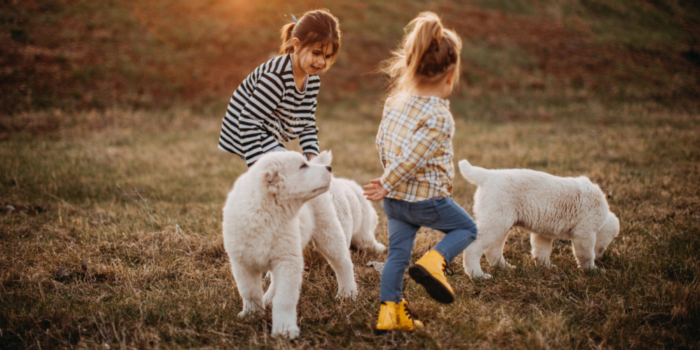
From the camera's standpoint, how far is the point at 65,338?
2.94 metres

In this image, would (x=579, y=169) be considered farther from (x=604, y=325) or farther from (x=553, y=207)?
(x=604, y=325)

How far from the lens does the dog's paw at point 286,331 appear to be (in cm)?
286

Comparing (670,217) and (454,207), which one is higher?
(454,207)

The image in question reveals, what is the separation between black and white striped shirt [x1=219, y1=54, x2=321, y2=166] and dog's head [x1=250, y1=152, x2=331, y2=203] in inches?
27.4

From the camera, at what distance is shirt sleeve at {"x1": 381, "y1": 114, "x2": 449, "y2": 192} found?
8.96 feet

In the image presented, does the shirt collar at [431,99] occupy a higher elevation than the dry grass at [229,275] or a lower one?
higher

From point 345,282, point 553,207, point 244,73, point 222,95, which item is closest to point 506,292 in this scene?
point 553,207

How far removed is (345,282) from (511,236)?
2.78 meters

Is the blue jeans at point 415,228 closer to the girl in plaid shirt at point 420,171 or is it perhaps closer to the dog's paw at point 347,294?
the girl in plaid shirt at point 420,171

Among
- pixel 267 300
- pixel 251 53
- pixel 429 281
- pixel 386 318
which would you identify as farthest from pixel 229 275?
pixel 251 53

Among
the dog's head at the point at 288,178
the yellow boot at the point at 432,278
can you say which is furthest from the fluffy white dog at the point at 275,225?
the yellow boot at the point at 432,278

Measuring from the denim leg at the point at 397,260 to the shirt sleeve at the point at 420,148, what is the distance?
49cm

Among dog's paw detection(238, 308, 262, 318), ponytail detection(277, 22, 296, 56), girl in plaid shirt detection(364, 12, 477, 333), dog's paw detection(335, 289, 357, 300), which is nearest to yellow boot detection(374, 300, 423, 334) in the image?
girl in plaid shirt detection(364, 12, 477, 333)

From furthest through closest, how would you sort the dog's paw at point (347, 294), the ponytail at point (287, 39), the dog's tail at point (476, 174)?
the dog's tail at point (476, 174) < the ponytail at point (287, 39) < the dog's paw at point (347, 294)
